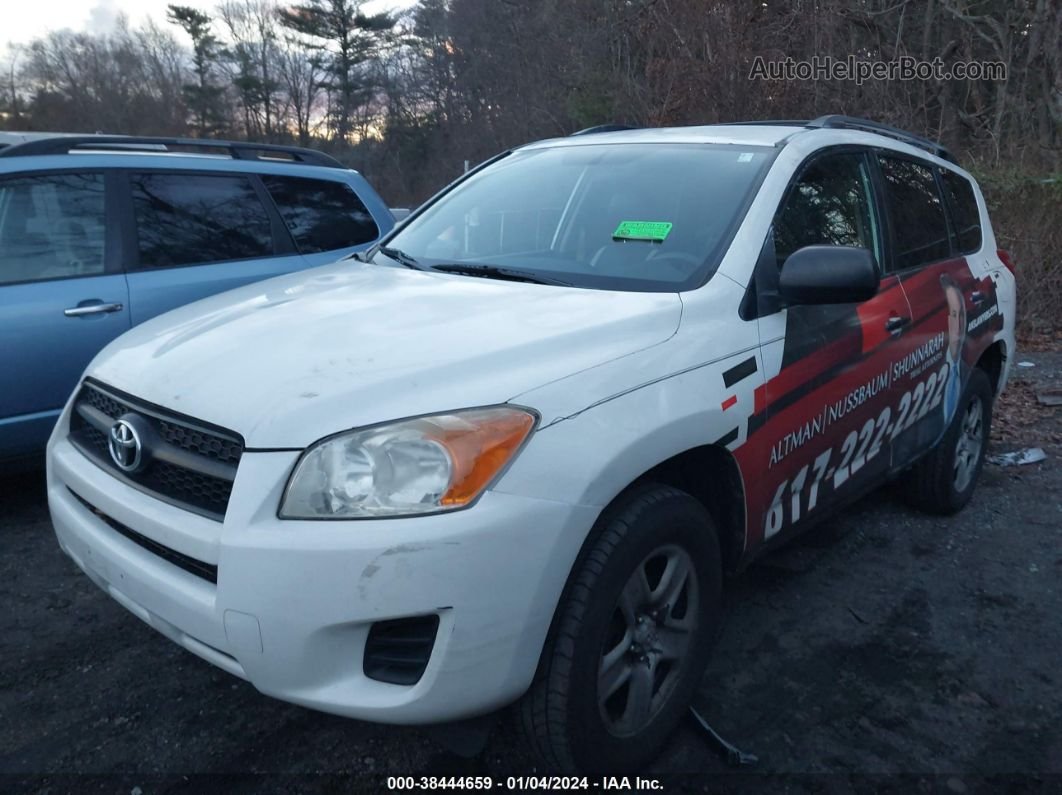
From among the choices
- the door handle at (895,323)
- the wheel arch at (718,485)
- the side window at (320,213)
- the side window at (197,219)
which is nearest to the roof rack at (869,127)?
the door handle at (895,323)

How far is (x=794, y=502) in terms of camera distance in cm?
281

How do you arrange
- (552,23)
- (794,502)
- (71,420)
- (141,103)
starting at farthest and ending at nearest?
(141,103), (552,23), (794,502), (71,420)

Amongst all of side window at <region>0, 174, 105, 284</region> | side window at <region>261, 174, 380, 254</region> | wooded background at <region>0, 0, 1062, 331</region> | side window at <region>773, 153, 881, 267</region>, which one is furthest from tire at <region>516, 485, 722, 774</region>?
wooded background at <region>0, 0, 1062, 331</region>

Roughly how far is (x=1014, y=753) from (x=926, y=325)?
67.3 inches

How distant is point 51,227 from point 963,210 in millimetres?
4528

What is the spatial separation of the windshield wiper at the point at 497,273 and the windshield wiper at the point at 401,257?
7 cm

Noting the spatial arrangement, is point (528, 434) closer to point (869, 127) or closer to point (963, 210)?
point (869, 127)

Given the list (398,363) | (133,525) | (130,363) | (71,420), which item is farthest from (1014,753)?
(71,420)

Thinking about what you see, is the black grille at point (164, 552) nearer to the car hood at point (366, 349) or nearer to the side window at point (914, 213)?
the car hood at point (366, 349)

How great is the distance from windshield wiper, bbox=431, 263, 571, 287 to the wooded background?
329 inches

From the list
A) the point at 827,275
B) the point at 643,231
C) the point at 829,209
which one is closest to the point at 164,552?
the point at 643,231

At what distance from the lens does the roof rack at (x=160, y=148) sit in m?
4.09

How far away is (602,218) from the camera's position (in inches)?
119

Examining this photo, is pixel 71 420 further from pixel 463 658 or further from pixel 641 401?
pixel 641 401
